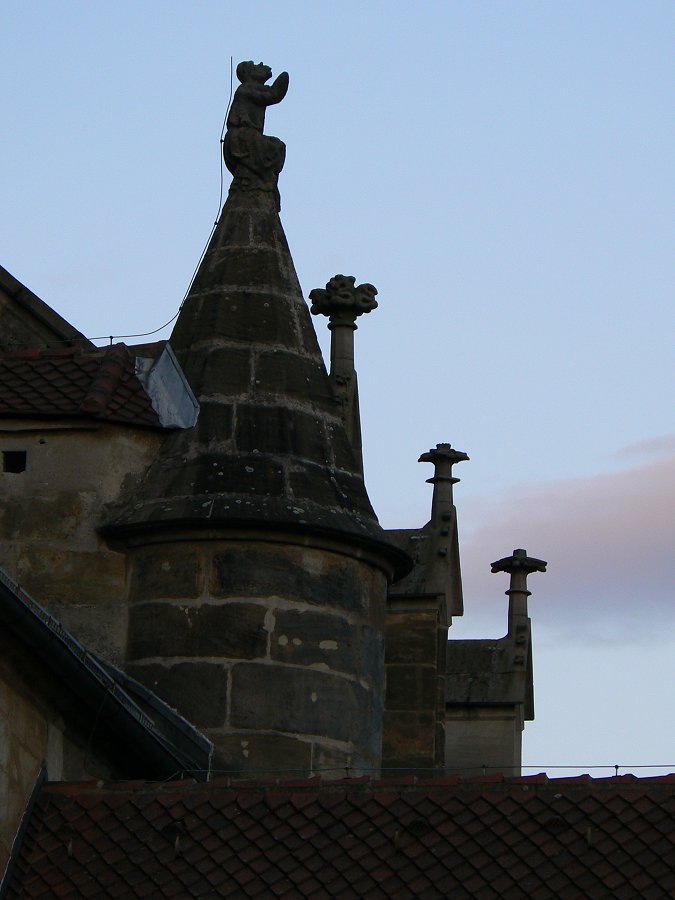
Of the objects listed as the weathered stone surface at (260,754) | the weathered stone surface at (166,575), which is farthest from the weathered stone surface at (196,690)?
the weathered stone surface at (166,575)

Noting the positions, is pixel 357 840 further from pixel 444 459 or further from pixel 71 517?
pixel 444 459

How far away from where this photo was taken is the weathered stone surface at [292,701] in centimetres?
1591

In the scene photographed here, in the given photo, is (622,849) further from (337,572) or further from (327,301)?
(327,301)

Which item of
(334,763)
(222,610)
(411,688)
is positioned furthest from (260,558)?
(411,688)

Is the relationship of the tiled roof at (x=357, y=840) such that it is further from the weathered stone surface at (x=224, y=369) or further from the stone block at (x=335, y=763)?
Answer: the weathered stone surface at (x=224, y=369)

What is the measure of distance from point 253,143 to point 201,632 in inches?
153

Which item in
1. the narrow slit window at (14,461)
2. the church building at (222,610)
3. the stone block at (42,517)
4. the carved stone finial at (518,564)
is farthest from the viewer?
the carved stone finial at (518,564)

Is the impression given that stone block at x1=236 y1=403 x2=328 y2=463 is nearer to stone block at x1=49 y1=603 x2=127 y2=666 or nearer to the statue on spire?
stone block at x1=49 y1=603 x2=127 y2=666

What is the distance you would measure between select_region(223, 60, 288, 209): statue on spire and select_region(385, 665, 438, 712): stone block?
342 cm

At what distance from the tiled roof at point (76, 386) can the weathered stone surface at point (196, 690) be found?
1.79 meters

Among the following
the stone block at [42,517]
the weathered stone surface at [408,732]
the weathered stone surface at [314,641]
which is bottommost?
the weathered stone surface at [408,732]

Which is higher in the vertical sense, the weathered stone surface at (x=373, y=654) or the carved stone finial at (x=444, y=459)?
the carved stone finial at (x=444, y=459)

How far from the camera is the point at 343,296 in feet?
60.3

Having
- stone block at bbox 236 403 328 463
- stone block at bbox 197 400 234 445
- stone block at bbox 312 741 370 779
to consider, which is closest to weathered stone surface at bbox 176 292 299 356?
stone block at bbox 197 400 234 445
